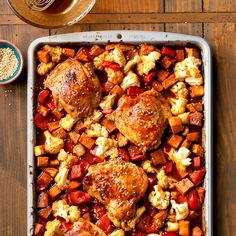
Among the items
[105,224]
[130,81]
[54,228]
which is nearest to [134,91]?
[130,81]

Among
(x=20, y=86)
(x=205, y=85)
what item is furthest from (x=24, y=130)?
(x=205, y=85)

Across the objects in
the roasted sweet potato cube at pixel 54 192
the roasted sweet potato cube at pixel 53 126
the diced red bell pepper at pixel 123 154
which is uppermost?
the roasted sweet potato cube at pixel 53 126

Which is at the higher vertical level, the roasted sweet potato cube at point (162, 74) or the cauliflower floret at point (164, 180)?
the roasted sweet potato cube at point (162, 74)

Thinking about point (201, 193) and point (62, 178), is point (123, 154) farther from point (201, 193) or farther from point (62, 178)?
point (201, 193)

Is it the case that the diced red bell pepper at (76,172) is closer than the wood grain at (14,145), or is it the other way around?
the diced red bell pepper at (76,172)

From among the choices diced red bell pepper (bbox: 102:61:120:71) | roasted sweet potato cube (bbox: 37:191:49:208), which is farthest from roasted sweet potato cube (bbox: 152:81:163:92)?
roasted sweet potato cube (bbox: 37:191:49:208)

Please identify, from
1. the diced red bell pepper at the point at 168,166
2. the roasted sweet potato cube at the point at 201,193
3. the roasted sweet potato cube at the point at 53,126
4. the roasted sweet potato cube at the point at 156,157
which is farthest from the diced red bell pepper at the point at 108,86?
the roasted sweet potato cube at the point at 201,193

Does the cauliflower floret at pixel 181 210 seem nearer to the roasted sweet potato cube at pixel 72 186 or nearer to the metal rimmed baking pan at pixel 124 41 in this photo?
the metal rimmed baking pan at pixel 124 41
